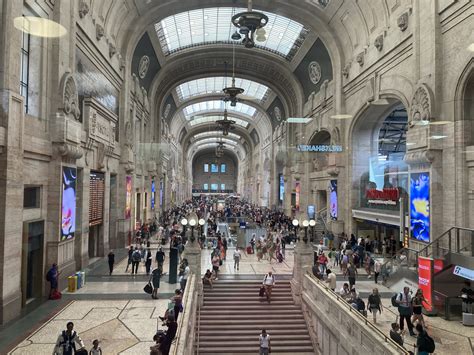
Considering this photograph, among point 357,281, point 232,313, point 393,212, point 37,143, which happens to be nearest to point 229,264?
point 232,313

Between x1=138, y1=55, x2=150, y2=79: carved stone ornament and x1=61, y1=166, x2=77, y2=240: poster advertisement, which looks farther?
x1=138, y1=55, x2=150, y2=79: carved stone ornament

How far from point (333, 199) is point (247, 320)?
485 inches

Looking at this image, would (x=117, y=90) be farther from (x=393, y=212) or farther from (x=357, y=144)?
(x=393, y=212)

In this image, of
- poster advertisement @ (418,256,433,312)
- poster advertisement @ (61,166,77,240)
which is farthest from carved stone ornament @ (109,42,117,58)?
poster advertisement @ (418,256,433,312)

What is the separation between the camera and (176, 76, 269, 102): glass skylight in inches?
1588

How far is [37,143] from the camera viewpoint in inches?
410

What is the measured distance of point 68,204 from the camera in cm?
1234

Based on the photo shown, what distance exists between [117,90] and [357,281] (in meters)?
15.0

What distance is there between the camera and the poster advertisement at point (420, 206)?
1269 centimetres

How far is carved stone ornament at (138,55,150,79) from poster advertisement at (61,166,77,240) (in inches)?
564

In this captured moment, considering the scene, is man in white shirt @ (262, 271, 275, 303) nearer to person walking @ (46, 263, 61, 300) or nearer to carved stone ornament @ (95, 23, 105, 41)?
person walking @ (46, 263, 61, 300)

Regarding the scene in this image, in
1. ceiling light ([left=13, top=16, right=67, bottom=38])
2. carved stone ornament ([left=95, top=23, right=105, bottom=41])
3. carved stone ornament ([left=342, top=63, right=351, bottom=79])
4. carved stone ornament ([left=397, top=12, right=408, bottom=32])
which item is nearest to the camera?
ceiling light ([left=13, top=16, right=67, bottom=38])

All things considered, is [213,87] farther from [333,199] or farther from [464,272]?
[464,272]

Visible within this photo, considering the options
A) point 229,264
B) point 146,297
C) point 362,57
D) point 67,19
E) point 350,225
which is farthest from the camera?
point 350,225
